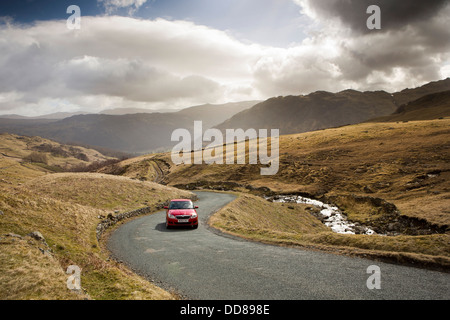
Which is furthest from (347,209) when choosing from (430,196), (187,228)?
(187,228)

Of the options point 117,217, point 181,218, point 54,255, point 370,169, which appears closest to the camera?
point 54,255

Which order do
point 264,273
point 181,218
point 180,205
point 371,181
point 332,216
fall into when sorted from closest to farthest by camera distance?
point 264,273 → point 181,218 → point 180,205 → point 332,216 → point 371,181

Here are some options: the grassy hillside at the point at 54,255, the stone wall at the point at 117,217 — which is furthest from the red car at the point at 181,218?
the grassy hillside at the point at 54,255

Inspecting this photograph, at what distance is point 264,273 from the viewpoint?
10586 mm

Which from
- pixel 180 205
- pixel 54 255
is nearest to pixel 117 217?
pixel 180 205

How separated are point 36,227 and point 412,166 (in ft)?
208

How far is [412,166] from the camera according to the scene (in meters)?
52.3

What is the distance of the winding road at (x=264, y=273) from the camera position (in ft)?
28.0

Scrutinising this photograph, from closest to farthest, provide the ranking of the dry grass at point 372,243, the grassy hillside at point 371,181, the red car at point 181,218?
1. the dry grass at point 372,243
2. the grassy hillside at point 371,181
3. the red car at point 181,218

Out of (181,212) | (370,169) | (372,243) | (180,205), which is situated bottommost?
(372,243)

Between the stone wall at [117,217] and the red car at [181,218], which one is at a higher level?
the red car at [181,218]

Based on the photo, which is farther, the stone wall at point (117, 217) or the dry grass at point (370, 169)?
the dry grass at point (370, 169)

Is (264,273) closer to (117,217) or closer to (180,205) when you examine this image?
(180,205)

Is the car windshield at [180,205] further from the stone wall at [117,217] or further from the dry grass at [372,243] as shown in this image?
the stone wall at [117,217]
